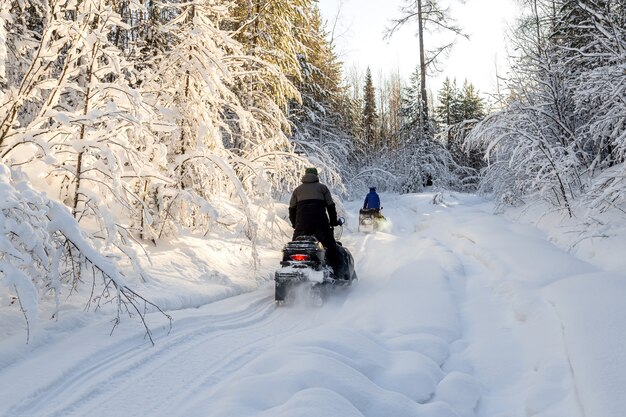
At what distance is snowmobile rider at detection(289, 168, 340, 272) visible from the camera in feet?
23.2

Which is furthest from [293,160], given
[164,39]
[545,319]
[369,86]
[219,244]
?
[369,86]

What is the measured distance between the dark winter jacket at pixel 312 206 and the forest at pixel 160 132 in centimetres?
71

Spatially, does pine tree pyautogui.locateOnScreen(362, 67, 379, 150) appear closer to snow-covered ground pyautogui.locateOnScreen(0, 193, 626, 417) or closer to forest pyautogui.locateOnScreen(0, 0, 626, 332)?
forest pyautogui.locateOnScreen(0, 0, 626, 332)

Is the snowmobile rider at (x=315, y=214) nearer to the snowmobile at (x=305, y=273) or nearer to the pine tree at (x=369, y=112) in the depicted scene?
the snowmobile at (x=305, y=273)

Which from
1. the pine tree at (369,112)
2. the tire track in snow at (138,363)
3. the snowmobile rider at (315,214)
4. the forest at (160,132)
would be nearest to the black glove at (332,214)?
the snowmobile rider at (315,214)

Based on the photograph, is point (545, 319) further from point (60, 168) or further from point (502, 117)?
point (502, 117)

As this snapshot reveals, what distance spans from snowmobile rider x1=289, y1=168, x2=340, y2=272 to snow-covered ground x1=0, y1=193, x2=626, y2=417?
842 millimetres

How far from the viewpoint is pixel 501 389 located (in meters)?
3.52

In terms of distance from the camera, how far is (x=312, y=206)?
7109mm

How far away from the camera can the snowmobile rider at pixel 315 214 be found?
23.2 ft

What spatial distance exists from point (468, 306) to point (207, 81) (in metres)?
5.51

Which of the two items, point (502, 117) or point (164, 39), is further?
point (502, 117)

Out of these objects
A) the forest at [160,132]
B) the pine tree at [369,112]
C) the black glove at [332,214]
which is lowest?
the black glove at [332,214]

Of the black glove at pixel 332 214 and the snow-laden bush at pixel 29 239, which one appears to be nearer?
the snow-laden bush at pixel 29 239
